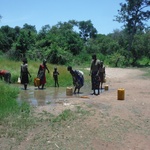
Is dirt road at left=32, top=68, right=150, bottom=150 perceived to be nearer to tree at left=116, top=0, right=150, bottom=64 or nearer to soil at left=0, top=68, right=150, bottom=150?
soil at left=0, top=68, right=150, bottom=150

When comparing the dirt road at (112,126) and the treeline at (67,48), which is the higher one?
the treeline at (67,48)

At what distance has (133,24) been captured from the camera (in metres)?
46.2

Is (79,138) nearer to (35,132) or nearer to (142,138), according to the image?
(35,132)

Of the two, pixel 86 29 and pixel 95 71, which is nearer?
pixel 95 71

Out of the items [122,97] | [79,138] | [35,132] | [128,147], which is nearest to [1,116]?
[35,132]

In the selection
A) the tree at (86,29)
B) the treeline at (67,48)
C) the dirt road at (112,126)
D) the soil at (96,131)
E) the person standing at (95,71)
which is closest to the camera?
the soil at (96,131)

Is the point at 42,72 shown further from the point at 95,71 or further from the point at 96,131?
the point at 96,131

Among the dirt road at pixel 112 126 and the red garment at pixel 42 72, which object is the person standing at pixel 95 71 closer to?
the dirt road at pixel 112 126

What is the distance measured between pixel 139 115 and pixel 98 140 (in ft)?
8.83

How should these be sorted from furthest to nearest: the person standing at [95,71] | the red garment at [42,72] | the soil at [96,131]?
the red garment at [42,72], the person standing at [95,71], the soil at [96,131]

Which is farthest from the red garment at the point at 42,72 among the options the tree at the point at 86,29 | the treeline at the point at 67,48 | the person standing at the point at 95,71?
the tree at the point at 86,29

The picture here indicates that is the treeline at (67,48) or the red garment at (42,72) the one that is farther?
the treeline at (67,48)

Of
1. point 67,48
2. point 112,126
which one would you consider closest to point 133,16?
point 67,48

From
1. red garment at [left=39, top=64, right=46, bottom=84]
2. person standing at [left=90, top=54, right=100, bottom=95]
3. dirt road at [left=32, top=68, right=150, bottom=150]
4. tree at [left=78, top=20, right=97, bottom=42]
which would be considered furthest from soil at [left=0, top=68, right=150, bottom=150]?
tree at [left=78, top=20, right=97, bottom=42]
